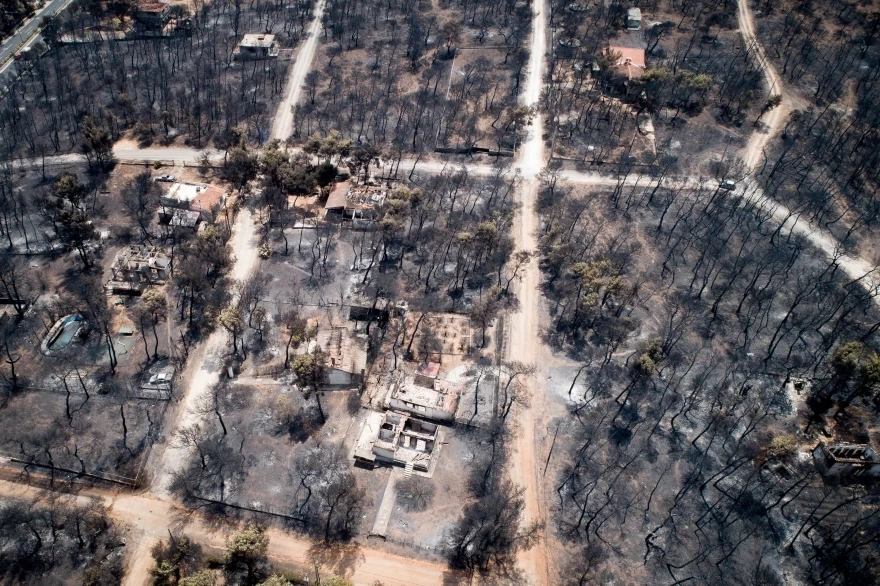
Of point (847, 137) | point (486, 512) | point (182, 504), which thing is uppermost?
point (847, 137)

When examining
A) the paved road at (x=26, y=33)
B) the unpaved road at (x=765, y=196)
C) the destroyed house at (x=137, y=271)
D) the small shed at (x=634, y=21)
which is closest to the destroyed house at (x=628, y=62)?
the small shed at (x=634, y=21)

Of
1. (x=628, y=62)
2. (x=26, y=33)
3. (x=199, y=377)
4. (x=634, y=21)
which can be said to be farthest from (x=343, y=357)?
(x=26, y=33)

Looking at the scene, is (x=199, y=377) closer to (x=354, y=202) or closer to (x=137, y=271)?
(x=137, y=271)

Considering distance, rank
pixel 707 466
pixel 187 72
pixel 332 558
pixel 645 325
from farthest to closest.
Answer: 1. pixel 187 72
2. pixel 645 325
3. pixel 707 466
4. pixel 332 558

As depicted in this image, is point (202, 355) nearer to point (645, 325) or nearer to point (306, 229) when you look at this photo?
point (306, 229)

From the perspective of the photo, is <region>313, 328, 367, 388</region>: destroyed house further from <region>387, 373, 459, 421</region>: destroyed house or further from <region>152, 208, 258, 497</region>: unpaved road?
<region>152, 208, 258, 497</region>: unpaved road

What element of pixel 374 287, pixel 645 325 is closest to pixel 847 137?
pixel 645 325

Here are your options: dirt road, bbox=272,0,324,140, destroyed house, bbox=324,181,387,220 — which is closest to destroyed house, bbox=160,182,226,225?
destroyed house, bbox=324,181,387,220

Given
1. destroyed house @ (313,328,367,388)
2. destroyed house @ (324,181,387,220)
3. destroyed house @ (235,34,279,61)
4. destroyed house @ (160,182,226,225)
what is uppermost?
destroyed house @ (235,34,279,61)
